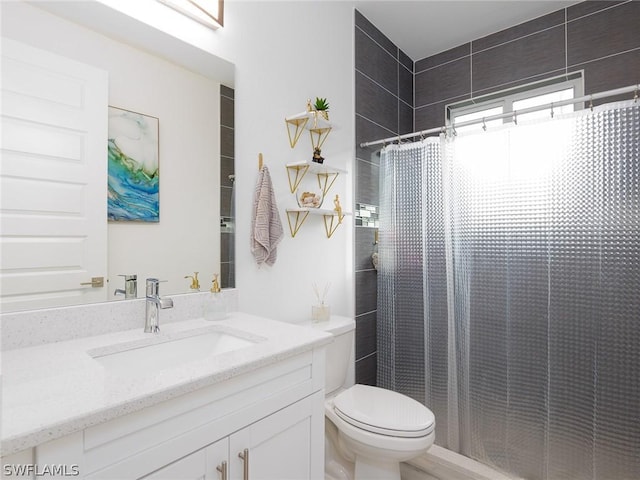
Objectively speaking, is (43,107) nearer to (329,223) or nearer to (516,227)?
(329,223)

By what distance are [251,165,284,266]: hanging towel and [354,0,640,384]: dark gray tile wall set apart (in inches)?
29.9

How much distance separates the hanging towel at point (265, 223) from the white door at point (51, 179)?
0.59 meters

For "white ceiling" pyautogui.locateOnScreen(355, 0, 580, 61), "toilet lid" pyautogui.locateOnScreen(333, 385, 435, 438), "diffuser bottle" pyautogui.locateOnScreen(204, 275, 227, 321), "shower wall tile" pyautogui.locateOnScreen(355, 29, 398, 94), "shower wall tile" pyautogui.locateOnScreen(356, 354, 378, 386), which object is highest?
"white ceiling" pyautogui.locateOnScreen(355, 0, 580, 61)

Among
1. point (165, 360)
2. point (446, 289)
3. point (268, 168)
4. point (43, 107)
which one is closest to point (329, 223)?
point (268, 168)

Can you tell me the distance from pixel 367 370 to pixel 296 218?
1.15m

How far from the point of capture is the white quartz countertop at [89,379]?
2.00ft

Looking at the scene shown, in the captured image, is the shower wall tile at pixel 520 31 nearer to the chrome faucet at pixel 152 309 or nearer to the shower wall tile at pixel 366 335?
the shower wall tile at pixel 366 335

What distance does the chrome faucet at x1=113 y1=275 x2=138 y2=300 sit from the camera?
119 cm

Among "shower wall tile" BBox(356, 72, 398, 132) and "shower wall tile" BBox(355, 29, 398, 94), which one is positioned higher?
"shower wall tile" BBox(355, 29, 398, 94)

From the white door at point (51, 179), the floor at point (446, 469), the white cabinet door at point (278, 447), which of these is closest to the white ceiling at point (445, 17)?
the white door at point (51, 179)

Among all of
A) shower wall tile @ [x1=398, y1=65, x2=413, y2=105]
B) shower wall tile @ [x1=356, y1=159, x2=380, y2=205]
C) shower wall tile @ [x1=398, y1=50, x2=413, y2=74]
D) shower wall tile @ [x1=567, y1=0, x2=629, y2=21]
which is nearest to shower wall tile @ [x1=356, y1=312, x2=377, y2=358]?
shower wall tile @ [x1=356, y1=159, x2=380, y2=205]

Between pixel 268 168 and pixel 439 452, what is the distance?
5.89ft

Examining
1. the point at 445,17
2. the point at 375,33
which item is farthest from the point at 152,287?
the point at 445,17

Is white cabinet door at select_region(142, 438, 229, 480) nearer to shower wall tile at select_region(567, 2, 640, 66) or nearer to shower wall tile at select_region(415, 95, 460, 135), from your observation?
shower wall tile at select_region(415, 95, 460, 135)
